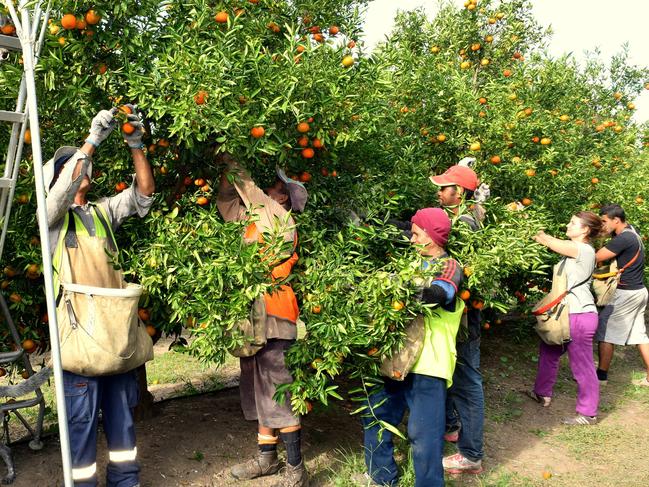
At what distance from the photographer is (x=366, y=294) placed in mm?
3299

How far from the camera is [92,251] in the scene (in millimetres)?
3180

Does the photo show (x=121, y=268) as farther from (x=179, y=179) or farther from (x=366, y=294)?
(x=366, y=294)

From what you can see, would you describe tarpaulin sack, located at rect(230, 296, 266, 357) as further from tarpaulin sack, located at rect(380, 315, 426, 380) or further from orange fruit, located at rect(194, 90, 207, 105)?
orange fruit, located at rect(194, 90, 207, 105)

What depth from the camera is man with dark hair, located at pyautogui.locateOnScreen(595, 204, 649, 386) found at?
19.7 ft

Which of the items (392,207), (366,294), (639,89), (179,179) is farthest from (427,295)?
(639,89)

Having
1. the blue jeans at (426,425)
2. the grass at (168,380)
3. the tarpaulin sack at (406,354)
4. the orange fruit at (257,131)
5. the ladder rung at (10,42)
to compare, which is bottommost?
the grass at (168,380)

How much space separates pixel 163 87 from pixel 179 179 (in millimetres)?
728

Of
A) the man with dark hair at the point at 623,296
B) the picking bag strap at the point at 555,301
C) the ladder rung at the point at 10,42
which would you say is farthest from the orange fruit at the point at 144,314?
the man with dark hair at the point at 623,296

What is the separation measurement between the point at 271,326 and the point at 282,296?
0.18 meters

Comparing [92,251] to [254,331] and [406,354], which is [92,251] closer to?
[254,331]

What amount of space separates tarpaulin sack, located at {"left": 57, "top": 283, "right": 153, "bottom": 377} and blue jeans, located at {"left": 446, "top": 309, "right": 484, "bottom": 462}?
87.0 inches

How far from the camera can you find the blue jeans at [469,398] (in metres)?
4.16

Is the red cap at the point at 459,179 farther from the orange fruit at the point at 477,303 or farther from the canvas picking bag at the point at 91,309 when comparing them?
the canvas picking bag at the point at 91,309

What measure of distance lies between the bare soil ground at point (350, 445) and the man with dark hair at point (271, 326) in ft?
0.66
